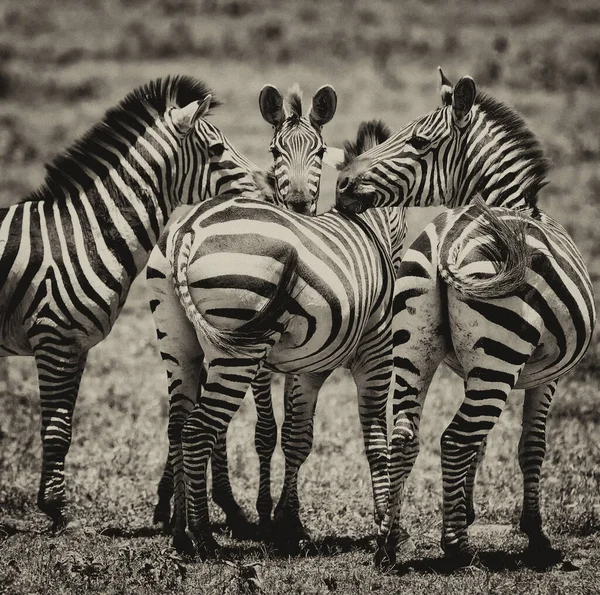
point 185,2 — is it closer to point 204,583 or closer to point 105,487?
point 105,487

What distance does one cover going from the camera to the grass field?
19.1 ft

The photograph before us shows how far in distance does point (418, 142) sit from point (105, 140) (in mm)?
2406

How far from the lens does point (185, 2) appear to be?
1287 inches

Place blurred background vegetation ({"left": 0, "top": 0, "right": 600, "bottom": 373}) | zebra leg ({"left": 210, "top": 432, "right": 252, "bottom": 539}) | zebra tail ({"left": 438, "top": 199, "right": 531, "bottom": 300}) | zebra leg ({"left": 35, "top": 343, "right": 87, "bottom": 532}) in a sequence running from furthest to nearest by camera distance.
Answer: blurred background vegetation ({"left": 0, "top": 0, "right": 600, "bottom": 373})
zebra leg ({"left": 210, "top": 432, "right": 252, "bottom": 539})
zebra leg ({"left": 35, "top": 343, "right": 87, "bottom": 532})
zebra tail ({"left": 438, "top": 199, "right": 531, "bottom": 300})

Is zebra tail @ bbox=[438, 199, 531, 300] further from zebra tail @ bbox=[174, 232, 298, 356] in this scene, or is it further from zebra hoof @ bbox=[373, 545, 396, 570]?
zebra hoof @ bbox=[373, 545, 396, 570]

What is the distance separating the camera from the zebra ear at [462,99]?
6.38 meters

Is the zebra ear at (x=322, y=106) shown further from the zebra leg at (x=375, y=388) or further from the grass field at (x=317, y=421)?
the grass field at (x=317, y=421)

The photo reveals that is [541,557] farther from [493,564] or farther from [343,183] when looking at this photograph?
[343,183]

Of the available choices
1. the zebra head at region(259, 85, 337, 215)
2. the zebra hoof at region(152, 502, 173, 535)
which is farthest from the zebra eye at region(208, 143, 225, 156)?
the zebra hoof at region(152, 502, 173, 535)

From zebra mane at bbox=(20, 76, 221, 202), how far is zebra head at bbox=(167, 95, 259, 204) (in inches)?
7.1

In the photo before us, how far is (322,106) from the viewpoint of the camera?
769cm

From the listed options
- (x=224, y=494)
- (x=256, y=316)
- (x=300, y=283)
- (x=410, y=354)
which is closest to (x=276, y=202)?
(x=300, y=283)

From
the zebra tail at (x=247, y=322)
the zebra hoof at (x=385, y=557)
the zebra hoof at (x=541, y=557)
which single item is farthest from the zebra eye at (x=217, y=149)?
the zebra hoof at (x=541, y=557)

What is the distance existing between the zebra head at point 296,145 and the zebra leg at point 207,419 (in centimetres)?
A: 166
